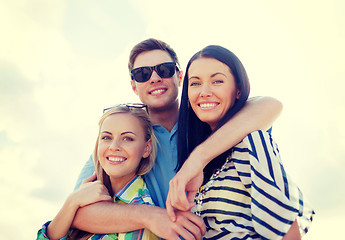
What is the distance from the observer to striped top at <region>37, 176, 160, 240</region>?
3336mm

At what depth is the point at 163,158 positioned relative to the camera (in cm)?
427

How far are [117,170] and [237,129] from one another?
147 centimetres

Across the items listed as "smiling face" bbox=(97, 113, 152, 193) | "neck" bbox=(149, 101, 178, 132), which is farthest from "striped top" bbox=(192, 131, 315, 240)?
"neck" bbox=(149, 101, 178, 132)

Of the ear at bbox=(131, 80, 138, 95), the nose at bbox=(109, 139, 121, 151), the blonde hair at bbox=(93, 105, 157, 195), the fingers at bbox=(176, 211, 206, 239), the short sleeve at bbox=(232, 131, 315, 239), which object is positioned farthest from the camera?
the ear at bbox=(131, 80, 138, 95)

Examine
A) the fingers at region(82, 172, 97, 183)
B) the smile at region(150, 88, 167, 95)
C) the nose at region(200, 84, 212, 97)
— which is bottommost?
the fingers at region(82, 172, 97, 183)

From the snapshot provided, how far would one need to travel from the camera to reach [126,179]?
3932mm

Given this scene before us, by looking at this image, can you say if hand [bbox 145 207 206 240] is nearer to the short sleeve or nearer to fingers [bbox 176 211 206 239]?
fingers [bbox 176 211 206 239]

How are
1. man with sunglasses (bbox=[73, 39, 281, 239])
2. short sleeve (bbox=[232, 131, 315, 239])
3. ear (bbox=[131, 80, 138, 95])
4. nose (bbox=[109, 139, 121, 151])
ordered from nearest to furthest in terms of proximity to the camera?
short sleeve (bbox=[232, 131, 315, 239]) < man with sunglasses (bbox=[73, 39, 281, 239]) < nose (bbox=[109, 139, 121, 151]) < ear (bbox=[131, 80, 138, 95])

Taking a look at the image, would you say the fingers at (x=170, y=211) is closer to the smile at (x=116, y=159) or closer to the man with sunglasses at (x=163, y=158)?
the man with sunglasses at (x=163, y=158)

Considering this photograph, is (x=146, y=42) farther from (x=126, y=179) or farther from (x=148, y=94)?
(x=126, y=179)

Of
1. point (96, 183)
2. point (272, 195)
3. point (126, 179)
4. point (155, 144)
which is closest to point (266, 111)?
point (272, 195)

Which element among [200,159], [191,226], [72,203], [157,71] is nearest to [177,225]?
[191,226]

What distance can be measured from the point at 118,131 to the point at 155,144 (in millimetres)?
581

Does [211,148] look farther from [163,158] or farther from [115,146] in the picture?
[163,158]
